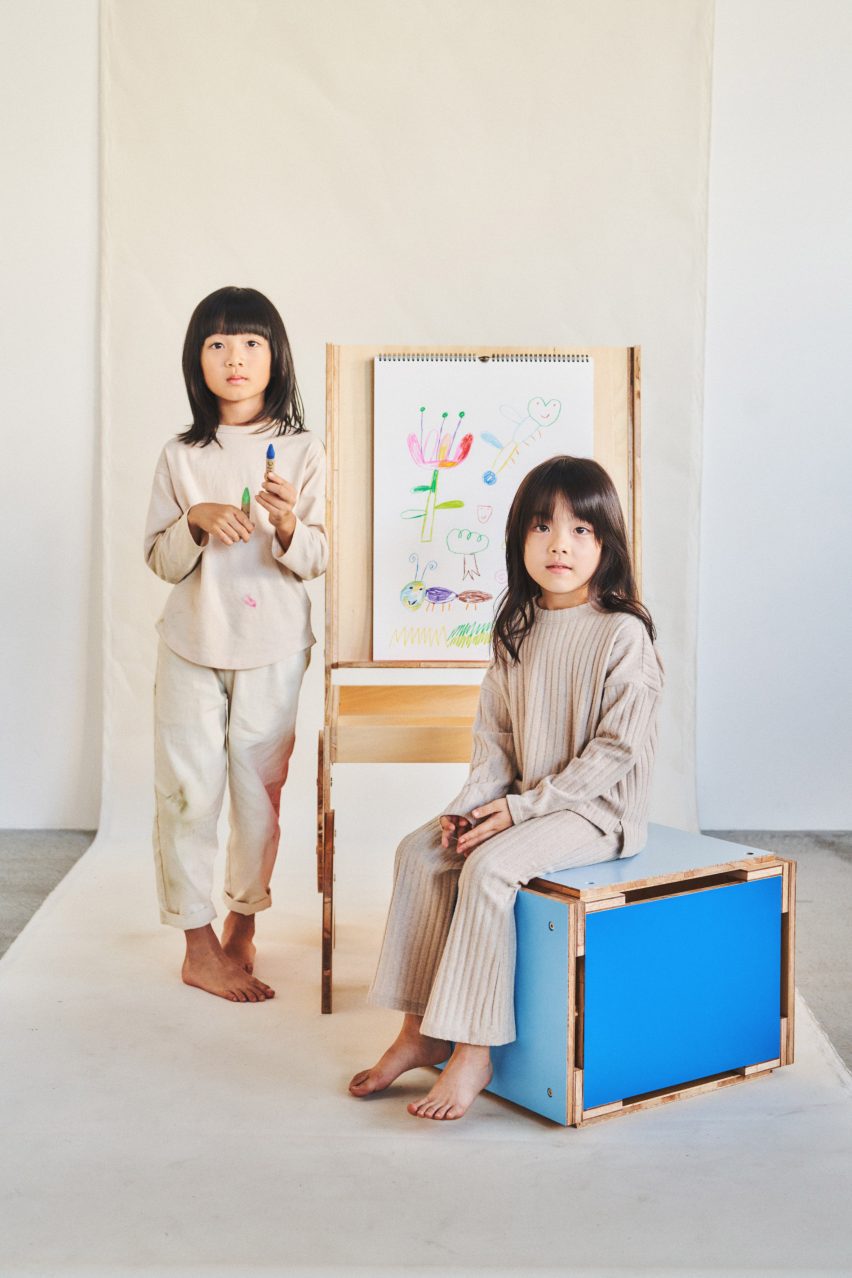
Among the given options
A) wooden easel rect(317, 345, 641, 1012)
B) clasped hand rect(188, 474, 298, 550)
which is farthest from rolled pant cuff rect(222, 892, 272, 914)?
clasped hand rect(188, 474, 298, 550)

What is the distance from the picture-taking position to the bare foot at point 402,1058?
184cm

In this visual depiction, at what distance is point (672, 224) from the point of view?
337 cm

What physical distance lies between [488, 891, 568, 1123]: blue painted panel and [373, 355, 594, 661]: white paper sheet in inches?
30.5

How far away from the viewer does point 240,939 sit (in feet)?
7.95

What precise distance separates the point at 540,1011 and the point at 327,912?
20.8 inches

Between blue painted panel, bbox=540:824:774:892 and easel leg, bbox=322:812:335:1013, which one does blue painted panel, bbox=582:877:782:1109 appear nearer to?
blue painted panel, bbox=540:824:774:892

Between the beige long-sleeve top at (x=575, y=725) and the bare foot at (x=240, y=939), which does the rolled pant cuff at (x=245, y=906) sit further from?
the beige long-sleeve top at (x=575, y=725)

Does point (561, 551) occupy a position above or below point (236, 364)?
below

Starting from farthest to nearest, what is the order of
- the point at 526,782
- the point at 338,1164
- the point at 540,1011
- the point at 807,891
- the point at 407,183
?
the point at 407,183
the point at 807,891
the point at 526,782
the point at 540,1011
the point at 338,1164

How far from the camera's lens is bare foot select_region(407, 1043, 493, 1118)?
1752 millimetres

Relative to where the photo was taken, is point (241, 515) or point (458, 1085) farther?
point (241, 515)

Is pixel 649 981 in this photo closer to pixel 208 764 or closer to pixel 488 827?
pixel 488 827

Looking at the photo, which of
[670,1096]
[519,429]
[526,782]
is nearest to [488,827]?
[526,782]

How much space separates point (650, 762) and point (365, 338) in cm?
177
